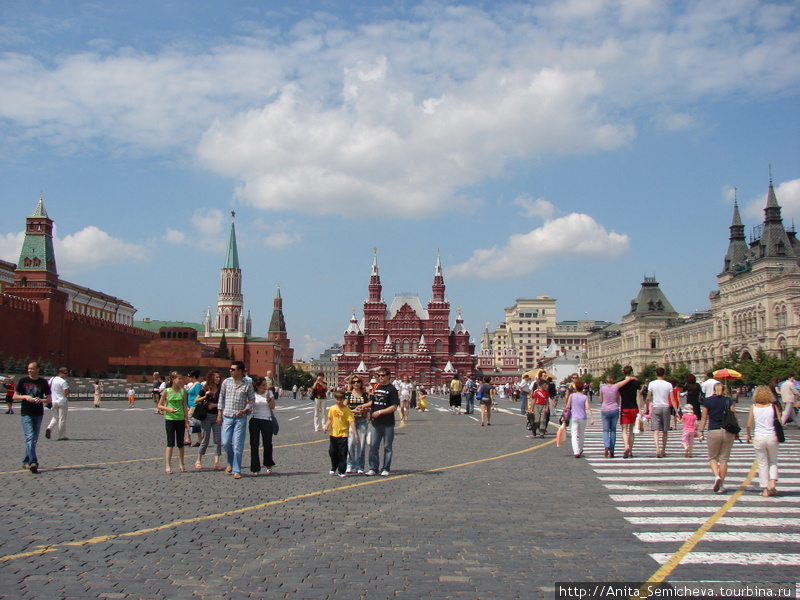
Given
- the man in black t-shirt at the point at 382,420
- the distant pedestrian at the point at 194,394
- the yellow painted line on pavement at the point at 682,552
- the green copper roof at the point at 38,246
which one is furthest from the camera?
the green copper roof at the point at 38,246

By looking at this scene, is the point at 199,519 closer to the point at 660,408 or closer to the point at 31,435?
the point at 31,435

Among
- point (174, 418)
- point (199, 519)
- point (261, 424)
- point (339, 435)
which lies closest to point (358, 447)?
point (339, 435)

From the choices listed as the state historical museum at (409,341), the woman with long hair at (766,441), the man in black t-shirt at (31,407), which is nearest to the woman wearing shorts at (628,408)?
the woman with long hair at (766,441)

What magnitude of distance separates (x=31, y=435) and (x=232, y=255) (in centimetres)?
15194

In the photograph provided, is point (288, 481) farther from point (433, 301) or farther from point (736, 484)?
point (433, 301)

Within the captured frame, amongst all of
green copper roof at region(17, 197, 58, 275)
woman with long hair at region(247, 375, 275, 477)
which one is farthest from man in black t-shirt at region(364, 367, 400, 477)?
green copper roof at region(17, 197, 58, 275)

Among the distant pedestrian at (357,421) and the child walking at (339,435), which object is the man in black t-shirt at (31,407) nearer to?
the child walking at (339,435)

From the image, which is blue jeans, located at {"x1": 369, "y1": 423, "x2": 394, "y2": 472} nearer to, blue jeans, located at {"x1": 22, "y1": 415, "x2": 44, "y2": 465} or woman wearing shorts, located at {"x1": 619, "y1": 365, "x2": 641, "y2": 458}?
woman wearing shorts, located at {"x1": 619, "y1": 365, "x2": 641, "y2": 458}

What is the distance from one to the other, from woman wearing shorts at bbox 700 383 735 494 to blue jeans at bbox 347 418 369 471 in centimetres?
535

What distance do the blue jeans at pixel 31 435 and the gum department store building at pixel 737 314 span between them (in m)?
69.0

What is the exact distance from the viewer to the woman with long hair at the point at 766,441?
1005 centimetres

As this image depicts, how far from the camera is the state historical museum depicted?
119188 mm

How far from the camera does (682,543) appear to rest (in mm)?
7496

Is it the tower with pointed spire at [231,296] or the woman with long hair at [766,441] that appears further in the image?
the tower with pointed spire at [231,296]
